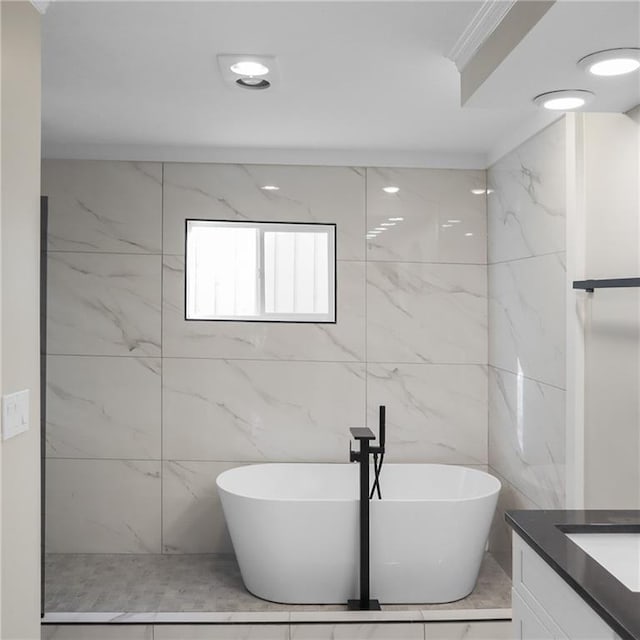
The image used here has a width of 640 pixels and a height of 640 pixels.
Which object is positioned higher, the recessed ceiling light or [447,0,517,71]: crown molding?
[447,0,517,71]: crown molding

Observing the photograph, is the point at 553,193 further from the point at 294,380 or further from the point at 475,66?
the point at 294,380

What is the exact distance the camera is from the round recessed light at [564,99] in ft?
7.83

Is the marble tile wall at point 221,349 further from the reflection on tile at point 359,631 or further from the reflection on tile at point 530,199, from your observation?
the reflection on tile at point 359,631

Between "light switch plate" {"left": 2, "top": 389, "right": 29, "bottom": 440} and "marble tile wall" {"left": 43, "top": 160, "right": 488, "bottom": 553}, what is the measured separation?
7.40 ft

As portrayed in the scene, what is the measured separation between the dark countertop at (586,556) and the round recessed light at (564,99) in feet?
4.75

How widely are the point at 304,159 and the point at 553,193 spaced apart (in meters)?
1.63

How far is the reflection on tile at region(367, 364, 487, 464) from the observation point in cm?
432

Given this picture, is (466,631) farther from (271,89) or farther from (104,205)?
(104,205)

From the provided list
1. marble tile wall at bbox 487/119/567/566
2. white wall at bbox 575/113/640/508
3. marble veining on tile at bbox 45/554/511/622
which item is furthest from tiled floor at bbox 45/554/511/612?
white wall at bbox 575/113/640/508

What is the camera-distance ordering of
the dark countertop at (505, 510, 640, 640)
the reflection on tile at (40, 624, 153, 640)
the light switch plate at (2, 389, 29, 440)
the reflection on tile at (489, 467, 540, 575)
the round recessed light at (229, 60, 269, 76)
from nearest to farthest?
1. the dark countertop at (505, 510, 640, 640)
2. the light switch plate at (2, 389, 29, 440)
3. the round recessed light at (229, 60, 269, 76)
4. the reflection on tile at (40, 624, 153, 640)
5. the reflection on tile at (489, 467, 540, 575)

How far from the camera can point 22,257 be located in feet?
6.49

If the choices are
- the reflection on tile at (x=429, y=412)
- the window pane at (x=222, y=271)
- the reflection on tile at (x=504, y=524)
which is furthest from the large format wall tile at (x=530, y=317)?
the window pane at (x=222, y=271)

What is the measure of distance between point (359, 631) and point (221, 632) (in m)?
0.66

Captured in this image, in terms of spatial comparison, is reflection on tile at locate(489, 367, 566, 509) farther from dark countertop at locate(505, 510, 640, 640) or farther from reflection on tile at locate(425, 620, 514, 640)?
dark countertop at locate(505, 510, 640, 640)
